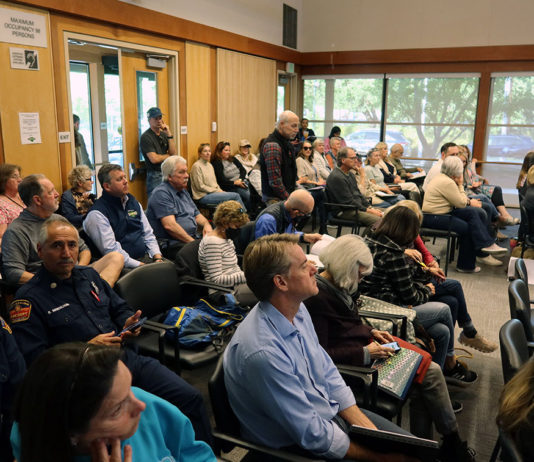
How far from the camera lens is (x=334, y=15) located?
31.7ft

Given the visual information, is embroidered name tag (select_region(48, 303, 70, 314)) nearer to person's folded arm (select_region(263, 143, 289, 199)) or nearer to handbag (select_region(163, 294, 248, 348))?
handbag (select_region(163, 294, 248, 348))

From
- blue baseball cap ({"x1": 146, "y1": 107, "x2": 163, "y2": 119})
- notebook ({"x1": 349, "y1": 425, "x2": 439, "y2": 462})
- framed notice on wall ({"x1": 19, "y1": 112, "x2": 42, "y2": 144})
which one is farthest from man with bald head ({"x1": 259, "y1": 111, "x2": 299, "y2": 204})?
notebook ({"x1": 349, "y1": 425, "x2": 439, "y2": 462})

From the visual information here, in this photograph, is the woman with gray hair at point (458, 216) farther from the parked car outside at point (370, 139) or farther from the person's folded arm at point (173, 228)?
the parked car outside at point (370, 139)

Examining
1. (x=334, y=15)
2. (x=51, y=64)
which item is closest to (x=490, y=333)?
(x=51, y=64)

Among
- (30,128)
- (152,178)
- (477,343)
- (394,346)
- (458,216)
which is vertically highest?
(30,128)

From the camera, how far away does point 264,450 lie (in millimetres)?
1630

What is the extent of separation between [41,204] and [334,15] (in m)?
8.14

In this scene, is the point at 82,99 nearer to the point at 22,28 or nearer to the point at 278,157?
the point at 22,28

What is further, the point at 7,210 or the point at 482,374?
the point at 7,210

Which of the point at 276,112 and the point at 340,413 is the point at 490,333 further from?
the point at 276,112

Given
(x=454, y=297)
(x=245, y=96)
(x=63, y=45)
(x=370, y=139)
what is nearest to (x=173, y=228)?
(x=63, y=45)

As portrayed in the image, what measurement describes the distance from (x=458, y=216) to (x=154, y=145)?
3588 mm

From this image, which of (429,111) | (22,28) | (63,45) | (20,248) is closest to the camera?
(20,248)

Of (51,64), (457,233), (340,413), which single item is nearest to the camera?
(340,413)
